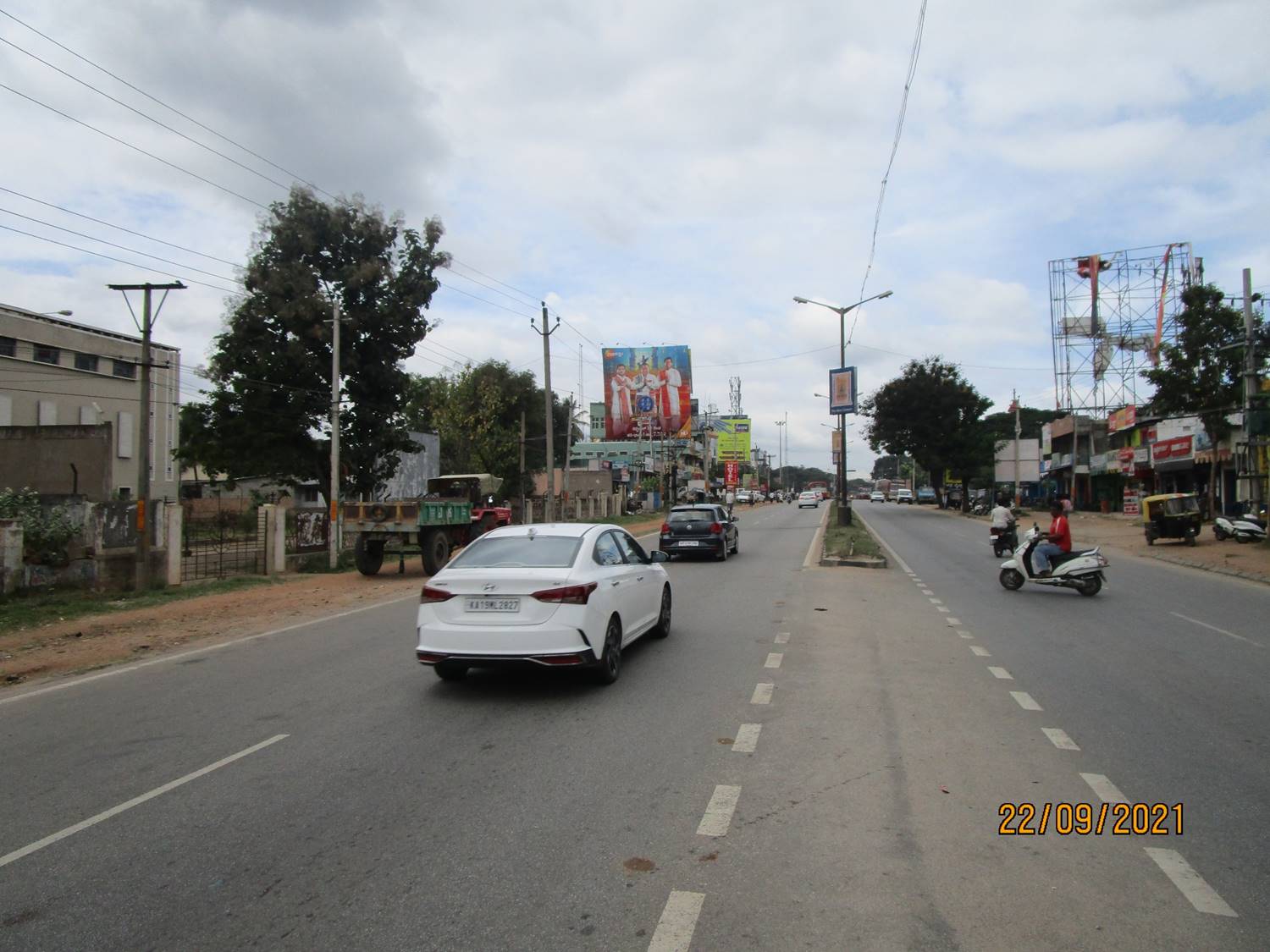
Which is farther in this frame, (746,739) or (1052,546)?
(1052,546)

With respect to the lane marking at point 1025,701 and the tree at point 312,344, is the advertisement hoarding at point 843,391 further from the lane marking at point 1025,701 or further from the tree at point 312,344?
the lane marking at point 1025,701

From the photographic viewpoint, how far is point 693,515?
74.5ft

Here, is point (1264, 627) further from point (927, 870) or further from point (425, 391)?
point (425, 391)

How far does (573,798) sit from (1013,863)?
2.33m

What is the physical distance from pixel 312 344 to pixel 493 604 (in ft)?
85.7

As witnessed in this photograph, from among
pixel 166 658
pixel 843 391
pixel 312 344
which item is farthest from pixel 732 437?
pixel 166 658

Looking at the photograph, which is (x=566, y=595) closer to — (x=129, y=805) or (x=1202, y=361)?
(x=129, y=805)

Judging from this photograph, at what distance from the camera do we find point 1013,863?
4.21 meters

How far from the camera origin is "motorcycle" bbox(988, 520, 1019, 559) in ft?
72.5

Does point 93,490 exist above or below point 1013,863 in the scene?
above

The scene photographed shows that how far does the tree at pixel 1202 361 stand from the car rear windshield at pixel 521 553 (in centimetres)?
2469

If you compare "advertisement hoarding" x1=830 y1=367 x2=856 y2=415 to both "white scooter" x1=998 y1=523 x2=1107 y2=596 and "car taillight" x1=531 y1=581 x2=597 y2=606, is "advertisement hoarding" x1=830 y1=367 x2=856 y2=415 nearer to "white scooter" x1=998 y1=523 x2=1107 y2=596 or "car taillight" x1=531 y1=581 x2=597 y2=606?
"white scooter" x1=998 y1=523 x2=1107 y2=596

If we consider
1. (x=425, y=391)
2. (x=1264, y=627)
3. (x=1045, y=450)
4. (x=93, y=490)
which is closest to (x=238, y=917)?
(x=1264, y=627)
